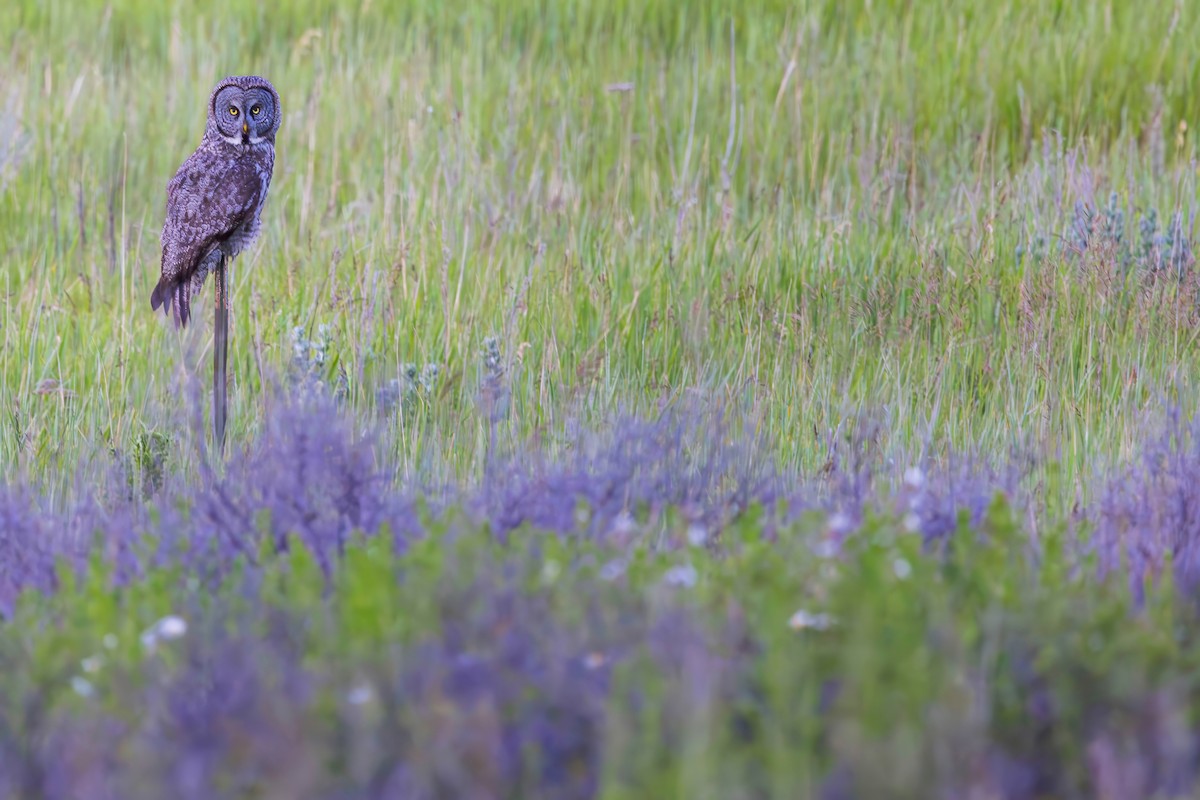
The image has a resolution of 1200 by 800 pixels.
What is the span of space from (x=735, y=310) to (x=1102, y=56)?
10.4 feet

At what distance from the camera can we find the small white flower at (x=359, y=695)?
1.84m

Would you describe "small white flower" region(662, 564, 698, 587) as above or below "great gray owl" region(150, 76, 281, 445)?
below

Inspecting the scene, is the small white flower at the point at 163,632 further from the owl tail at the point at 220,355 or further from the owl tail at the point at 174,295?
the owl tail at the point at 174,295

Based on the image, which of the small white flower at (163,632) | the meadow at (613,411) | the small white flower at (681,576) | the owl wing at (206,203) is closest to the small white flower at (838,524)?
the meadow at (613,411)

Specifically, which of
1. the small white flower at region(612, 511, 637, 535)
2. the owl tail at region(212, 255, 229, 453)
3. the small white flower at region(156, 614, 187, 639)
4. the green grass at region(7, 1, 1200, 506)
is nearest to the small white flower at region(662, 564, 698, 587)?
the small white flower at region(612, 511, 637, 535)

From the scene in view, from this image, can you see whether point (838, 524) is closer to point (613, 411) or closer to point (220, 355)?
point (613, 411)

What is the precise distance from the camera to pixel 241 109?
3.72m

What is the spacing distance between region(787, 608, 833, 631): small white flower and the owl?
2193 millimetres

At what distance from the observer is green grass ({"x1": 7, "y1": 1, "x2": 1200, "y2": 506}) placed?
422cm

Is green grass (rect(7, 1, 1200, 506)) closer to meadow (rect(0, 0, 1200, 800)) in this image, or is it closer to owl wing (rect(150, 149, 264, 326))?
meadow (rect(0, 0, 1200, 800))

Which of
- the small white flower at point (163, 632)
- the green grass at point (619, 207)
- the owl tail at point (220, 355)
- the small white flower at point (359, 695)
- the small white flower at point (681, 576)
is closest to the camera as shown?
the small white flower at point (359, 695)

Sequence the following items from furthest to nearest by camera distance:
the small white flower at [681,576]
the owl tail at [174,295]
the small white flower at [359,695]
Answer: the owl tail at [174,295]
the small white flower at [681,576]
the small white flower at [359,695]

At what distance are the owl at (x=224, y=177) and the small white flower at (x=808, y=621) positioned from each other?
7.20ft

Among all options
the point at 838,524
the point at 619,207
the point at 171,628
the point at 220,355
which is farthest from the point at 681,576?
the point at 619,207
